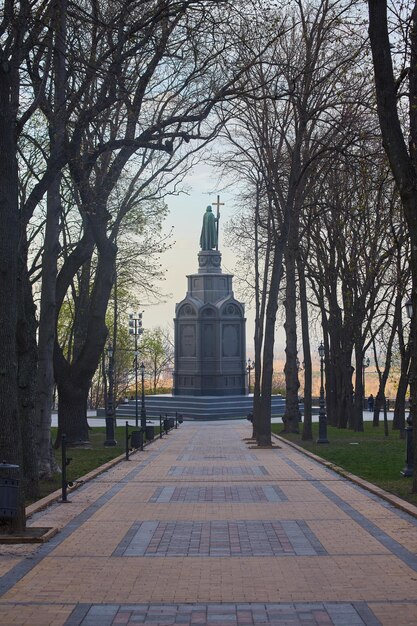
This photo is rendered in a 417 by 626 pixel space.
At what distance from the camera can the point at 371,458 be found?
85.9 ft

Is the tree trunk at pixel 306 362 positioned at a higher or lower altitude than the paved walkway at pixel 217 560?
higher

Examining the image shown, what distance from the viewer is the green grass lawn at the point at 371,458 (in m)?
18.9

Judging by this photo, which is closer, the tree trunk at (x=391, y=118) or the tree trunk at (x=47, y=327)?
the tree trunk at (x=391, y=118)

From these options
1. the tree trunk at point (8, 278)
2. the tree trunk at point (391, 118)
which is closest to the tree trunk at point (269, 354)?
the tree trunk at point (391, 118)

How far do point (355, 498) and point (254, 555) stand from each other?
5.77 meters

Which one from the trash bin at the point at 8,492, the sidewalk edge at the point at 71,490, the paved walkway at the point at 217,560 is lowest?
the paved walkway at the point at 217,560

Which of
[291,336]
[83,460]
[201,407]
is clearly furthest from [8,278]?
[201,407]

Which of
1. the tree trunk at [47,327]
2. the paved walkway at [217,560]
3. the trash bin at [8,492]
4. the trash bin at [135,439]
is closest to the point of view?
the paved walkway at [217,560]

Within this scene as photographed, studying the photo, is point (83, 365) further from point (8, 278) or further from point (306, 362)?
point (8, 278)

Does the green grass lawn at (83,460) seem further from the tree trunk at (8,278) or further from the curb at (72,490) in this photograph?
the tree trunk at (8,278)

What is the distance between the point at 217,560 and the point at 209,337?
213 feet

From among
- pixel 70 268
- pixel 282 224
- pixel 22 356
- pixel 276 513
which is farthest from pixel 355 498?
pixel 282 224

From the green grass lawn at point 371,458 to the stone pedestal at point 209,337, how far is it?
1421 inches

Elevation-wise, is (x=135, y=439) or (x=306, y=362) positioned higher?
(x=306, y=362)
